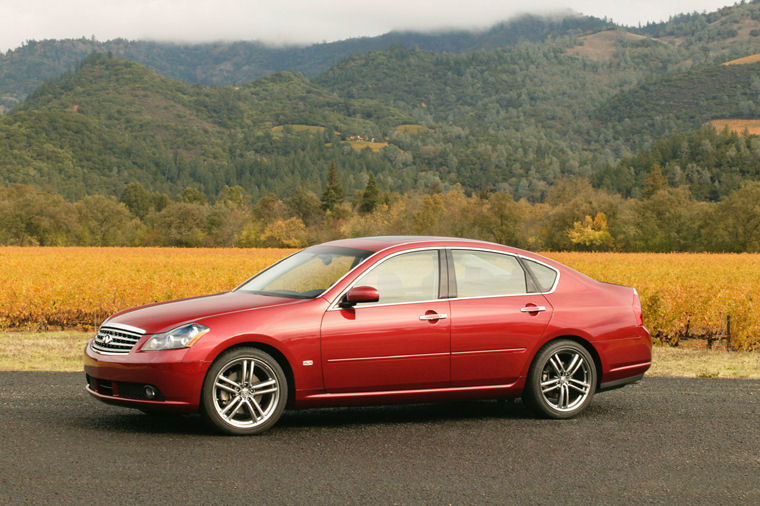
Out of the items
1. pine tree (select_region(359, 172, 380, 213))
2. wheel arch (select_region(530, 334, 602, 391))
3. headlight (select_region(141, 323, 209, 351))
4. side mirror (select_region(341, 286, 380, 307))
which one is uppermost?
side mirror (select_region(341, 286, 380, 307))

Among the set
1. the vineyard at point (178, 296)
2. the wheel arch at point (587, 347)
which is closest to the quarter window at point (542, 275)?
the wheel arch at point (587, 347)

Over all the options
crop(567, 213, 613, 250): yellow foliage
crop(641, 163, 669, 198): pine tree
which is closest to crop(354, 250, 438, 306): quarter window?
crop(567, 213, 613, 250): yellow foliage

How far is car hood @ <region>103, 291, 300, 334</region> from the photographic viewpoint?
22.5 ft

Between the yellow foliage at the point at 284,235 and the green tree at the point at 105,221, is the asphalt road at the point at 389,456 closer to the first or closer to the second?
the green tree at the point at 105,221

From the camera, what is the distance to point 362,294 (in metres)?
7.04

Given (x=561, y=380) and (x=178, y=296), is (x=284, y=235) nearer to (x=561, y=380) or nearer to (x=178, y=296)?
(x=178, y=296)

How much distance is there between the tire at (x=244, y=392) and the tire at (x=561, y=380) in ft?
7.89

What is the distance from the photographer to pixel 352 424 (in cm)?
764

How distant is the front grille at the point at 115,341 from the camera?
22.5ft

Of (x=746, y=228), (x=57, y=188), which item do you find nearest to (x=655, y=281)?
(x=746, y=228)

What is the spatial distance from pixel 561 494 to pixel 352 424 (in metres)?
2.58

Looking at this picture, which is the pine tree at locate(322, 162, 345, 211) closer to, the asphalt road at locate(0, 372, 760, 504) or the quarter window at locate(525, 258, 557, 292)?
the asphalt road at locate(0, 372, 760, 504)

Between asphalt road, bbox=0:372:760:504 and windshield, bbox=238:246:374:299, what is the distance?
3.96 ft

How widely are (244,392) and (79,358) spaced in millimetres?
7020
